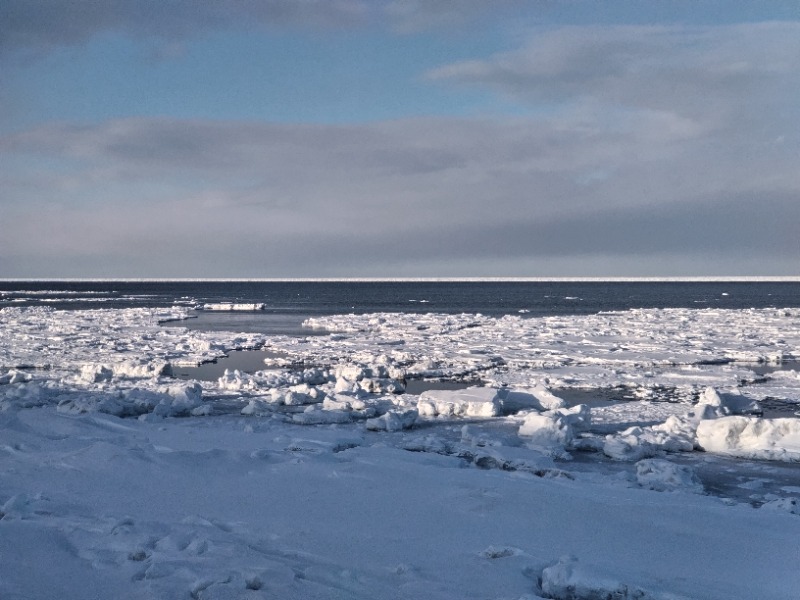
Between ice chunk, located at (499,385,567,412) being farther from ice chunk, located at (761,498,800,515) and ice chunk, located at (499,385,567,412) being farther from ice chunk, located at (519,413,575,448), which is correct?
ice chunk, located at (761,498,800,515)

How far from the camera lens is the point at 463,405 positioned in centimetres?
1373

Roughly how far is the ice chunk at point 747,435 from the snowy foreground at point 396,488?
3cm

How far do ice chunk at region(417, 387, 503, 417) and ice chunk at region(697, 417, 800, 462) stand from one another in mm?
3728

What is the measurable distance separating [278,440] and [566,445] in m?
4.22

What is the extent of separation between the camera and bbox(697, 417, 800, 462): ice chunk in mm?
10609

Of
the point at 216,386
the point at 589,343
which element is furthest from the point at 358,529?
the point at 589,343

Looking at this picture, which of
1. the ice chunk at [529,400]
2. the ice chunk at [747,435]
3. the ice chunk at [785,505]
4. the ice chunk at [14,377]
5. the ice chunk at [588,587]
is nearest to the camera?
→ the ice chunk at [588,587]

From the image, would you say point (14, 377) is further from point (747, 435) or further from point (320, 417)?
point (747, 435)

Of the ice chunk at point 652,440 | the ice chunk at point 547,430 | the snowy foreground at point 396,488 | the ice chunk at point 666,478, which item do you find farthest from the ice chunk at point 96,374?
the ice chunk at point 666,478

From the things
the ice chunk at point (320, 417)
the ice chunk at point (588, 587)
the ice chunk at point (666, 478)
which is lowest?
the ice chunk at point (320, 417)

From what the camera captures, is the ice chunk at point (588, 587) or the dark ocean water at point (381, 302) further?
the dark ocean water at point (381, 302)

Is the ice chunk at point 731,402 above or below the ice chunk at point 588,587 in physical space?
below

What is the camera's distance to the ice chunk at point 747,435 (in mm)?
10609

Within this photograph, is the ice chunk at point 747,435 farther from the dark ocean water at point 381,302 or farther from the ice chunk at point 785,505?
the dark ocean water at point 381,302
